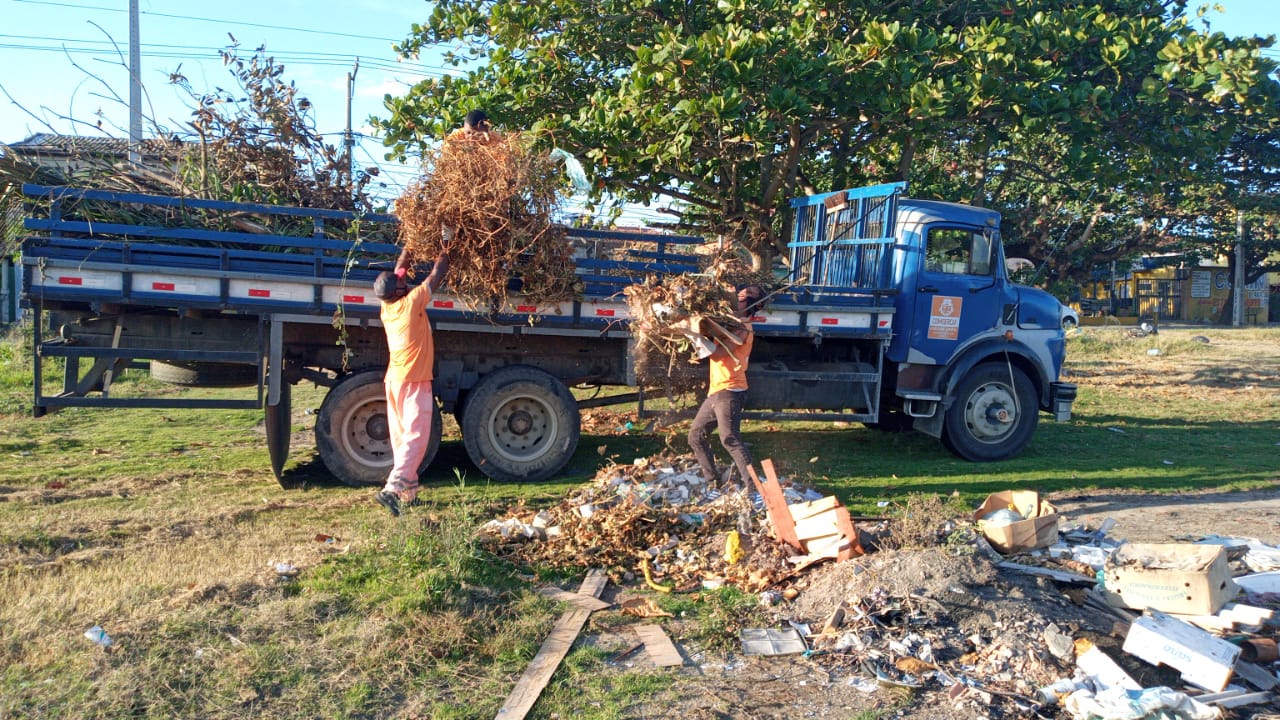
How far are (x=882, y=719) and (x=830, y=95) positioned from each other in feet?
23.0

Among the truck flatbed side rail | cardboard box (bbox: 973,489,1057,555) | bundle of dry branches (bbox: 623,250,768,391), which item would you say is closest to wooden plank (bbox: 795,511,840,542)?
cardboard box (bbox: 973,489,1057,555)

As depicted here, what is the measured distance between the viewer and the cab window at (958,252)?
29.6 feet

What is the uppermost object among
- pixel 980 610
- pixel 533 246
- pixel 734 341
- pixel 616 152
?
pixel 616 152

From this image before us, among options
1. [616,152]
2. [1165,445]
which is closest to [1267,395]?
[1165,445]

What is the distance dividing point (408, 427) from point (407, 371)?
0.42m

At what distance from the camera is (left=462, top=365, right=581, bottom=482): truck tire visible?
7.70m

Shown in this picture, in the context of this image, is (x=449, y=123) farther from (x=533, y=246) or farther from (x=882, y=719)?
(x=882, y=719)

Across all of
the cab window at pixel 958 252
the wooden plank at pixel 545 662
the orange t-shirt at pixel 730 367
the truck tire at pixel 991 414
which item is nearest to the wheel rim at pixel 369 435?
the orange t-shirt at pixel 730 367

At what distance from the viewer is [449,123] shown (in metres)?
9.59

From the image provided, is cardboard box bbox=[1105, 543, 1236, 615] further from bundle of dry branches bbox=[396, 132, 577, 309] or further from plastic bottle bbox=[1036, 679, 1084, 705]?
bundle of dry branches bbox=[396, 132, 577, 309]

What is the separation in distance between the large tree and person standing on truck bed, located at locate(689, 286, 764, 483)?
8.22 ft

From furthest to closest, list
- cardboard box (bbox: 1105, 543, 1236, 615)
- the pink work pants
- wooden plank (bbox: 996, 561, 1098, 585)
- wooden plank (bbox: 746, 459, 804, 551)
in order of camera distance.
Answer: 1. the pink work pants
2. wooden plank (bbox: 746, 459, 804, 551)
3. wooden plank (bbox: 996, 561, 1098, 585)
4. cardboard box (bbox: 1105, 543, 1236, 615)

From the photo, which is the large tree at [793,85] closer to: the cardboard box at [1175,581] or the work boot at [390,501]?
the work boot at [390,501]

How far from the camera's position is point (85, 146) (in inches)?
295
